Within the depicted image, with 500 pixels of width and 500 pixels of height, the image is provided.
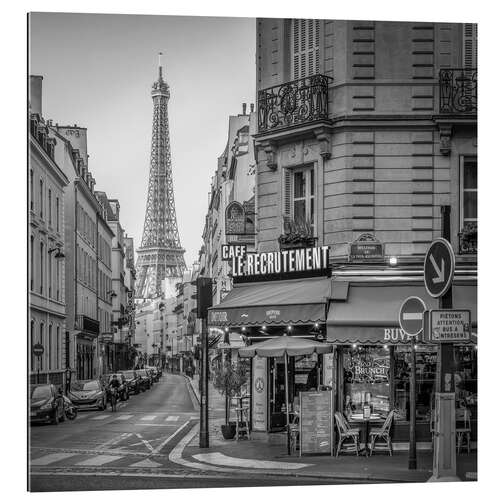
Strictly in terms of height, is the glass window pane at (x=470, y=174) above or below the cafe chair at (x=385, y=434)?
above

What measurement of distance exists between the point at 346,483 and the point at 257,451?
564 cm

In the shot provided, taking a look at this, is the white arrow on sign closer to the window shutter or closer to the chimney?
the window shutter

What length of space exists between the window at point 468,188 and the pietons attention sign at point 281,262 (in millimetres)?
3058

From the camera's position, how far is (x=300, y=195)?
26.6 metres

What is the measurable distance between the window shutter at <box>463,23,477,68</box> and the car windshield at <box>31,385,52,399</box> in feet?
35.1

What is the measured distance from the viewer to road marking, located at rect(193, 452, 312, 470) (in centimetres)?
2150

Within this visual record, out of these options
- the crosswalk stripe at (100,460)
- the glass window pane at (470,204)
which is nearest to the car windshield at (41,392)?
the crosswalk stripe at (100,460)

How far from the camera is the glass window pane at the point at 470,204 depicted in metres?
23.8

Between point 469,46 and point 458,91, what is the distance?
3.17ft

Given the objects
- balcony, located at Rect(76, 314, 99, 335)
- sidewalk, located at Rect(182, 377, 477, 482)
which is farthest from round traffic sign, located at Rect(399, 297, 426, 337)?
balcony, located at Rect(76, 314, 99, 335)

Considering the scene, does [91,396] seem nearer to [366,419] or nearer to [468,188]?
[366,419]

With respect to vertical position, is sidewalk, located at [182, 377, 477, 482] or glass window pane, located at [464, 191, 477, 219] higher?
glass window pane, located at [464, 191, 477, 219]

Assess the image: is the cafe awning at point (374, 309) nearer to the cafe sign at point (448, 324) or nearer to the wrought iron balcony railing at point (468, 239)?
the wrought iron balcony railing at point (468, 239)
